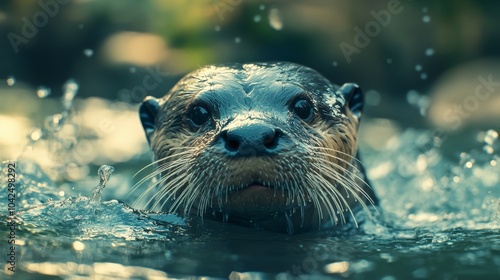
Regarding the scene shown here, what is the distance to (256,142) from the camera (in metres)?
3.38

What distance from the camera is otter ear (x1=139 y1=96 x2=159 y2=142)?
14.8 ft

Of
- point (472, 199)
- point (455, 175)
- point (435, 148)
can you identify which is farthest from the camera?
point (435, 148)

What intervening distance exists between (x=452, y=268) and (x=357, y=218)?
110 cm

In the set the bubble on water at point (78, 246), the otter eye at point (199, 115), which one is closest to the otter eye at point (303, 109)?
the otter eye at point (199, 115)

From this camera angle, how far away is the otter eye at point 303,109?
3994 millimetres

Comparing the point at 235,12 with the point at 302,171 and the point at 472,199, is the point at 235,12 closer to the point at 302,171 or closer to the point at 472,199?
the point at 472,199

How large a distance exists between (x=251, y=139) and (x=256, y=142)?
0.08 ft

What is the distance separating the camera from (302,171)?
3572mm

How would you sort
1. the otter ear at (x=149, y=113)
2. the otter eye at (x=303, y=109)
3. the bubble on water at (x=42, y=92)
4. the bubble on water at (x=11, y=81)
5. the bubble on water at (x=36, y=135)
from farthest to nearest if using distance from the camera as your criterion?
1. the bubble on water at (x=11, y=81)
2. the bubble on water at (x=42, y=92)
3. the bubble on water at (x=36, y=135)
4. the otter ear at (x=149, y=113)
5. the otter eye at (x=303, y=109)

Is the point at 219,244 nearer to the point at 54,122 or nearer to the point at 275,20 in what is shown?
the point at 54,122

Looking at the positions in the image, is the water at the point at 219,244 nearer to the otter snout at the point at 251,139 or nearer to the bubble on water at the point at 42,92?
the otter snout at the point at 251,139

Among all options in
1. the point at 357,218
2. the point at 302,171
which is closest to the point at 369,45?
the point at 357,218

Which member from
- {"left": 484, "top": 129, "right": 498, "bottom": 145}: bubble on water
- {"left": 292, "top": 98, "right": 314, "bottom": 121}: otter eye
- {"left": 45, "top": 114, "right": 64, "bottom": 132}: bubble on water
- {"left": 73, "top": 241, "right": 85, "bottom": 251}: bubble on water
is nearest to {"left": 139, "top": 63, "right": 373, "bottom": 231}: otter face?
{"left": 292, "top": 98, "right": 314, "bottom": 121}: otter eye

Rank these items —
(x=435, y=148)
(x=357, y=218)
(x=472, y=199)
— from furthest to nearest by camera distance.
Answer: (x=435, y=148) → (x=472, y=199) → (x=357, y=218)
